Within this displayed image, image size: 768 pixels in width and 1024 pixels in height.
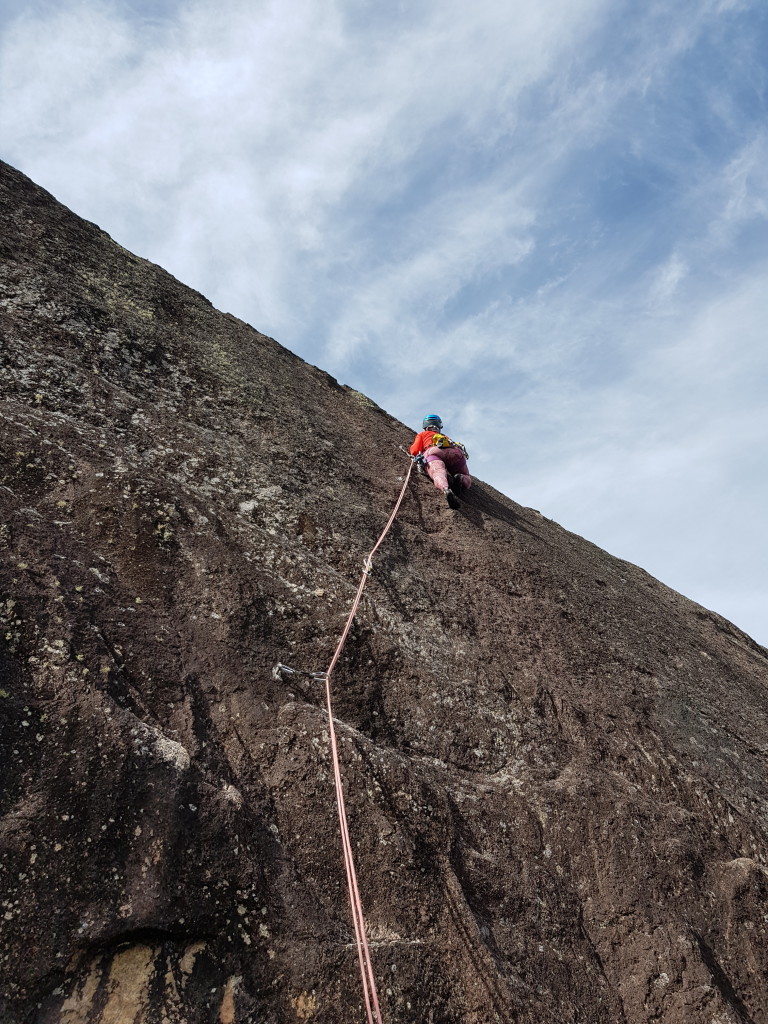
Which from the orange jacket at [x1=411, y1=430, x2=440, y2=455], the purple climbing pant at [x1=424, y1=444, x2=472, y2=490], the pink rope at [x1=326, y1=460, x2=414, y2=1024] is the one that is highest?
the orange jacket at [x1=411, y1=430, x2=440, y2=455]

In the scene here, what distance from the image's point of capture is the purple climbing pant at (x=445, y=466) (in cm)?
1013

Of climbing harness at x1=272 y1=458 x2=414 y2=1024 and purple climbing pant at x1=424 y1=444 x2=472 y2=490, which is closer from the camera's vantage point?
climbing harness at x1=272 y1=458 x2=414 y2=1024

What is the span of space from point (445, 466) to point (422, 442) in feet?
1.96

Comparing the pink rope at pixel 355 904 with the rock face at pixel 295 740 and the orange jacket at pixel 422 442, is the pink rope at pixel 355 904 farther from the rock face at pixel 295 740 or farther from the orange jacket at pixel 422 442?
the orange jacket at pixel 422 442

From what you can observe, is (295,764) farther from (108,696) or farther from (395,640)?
(395,640)

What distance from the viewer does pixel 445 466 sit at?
35.3 feet

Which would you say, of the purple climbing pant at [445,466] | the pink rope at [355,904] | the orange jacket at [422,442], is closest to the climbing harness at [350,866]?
the pink rope at [355,904]

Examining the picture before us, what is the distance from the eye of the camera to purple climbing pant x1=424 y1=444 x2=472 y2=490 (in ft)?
33.2

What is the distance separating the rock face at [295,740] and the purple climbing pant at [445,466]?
2.58 ft

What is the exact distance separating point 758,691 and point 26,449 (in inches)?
385

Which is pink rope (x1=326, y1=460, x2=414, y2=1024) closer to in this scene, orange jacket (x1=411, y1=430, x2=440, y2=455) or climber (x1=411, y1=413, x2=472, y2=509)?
climber (x1=411, y1=413, x2=472, y2=509)

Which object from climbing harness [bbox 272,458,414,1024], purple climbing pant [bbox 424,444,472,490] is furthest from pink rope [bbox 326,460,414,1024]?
purple climbing pant [bbox 424,444,472,490]

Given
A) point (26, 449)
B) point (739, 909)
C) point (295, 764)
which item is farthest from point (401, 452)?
point (739, 909)

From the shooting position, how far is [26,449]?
6258 millimetres
